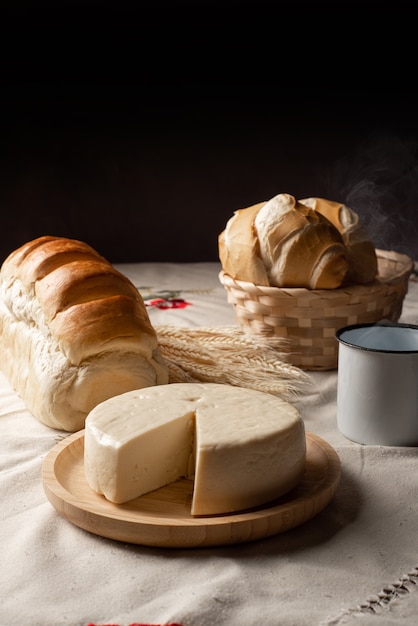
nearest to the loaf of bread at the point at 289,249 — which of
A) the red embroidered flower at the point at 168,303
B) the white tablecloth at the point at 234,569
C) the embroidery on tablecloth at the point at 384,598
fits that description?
the white tablecloth at the point at 234,569

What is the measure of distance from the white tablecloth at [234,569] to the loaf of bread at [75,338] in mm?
174

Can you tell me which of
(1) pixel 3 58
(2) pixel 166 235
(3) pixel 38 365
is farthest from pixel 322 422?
(1) pixel 3 58

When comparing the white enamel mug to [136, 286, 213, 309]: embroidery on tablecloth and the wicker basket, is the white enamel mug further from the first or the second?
[136, 286, 213, 309]: embroidery on tablecloth

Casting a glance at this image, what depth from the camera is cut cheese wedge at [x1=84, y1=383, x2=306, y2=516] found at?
38.3 inches

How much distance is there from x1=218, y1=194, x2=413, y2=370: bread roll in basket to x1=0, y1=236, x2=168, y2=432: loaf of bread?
0.27 metres

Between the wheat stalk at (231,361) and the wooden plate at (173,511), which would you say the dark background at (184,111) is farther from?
the wooden plate at (173,511)

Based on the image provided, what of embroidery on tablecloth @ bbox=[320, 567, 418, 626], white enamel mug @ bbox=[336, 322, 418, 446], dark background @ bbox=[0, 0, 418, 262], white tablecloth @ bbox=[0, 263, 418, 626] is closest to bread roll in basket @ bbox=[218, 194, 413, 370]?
white enamel mug @ bbox=[336, 322, 418, 446]

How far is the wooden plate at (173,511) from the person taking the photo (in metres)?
0.93

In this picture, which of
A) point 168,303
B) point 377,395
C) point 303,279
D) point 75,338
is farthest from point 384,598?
point 168,303

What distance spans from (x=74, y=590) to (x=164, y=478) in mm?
236

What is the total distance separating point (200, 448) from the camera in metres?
0.98

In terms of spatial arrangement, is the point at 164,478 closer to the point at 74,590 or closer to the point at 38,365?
the point at 74,590

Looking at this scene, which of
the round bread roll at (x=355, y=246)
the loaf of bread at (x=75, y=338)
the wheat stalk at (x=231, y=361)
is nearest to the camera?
the loaf of bread at (x=75, y=338)

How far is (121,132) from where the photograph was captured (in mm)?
3076
